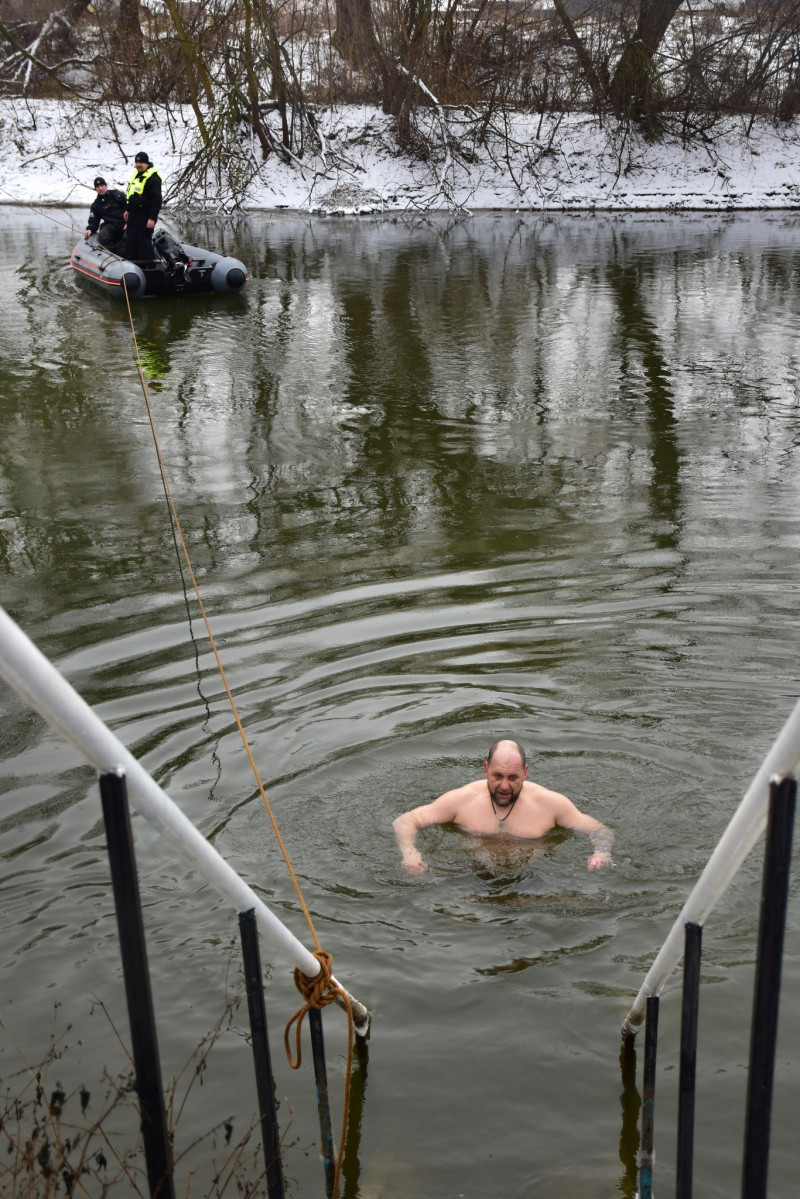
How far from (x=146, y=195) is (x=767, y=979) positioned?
59.9ft

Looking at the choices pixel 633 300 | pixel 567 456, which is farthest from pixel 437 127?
pixel 567 456

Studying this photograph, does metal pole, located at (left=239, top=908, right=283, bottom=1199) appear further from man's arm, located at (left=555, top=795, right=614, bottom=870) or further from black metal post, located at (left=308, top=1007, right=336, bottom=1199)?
man's arm, located at (left=555, top=795, right=614, bottom=870)

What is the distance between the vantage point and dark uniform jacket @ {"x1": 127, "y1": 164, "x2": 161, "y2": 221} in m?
18.2

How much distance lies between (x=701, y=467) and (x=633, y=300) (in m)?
8.75

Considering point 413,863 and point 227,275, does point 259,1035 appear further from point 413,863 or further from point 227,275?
point 227,275

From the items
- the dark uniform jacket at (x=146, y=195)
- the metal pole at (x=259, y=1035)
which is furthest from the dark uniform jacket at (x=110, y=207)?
the metal pole at (x=259, y=1035)

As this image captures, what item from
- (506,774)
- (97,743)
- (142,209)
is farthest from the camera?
(142,209)

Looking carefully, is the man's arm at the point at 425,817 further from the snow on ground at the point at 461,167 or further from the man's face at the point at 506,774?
the snow on ground at the point at 461,167

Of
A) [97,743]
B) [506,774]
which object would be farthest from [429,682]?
[97,743]

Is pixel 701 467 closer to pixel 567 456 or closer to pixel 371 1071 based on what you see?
pixel 567 456

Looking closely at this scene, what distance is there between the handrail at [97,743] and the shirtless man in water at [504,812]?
3164 millimetres

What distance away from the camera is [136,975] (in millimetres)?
2123

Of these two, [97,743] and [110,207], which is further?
[110,207]

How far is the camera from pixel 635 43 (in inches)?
1251
